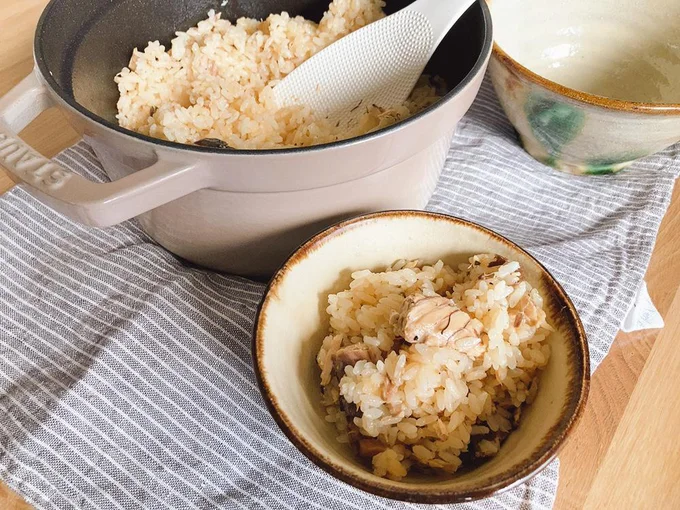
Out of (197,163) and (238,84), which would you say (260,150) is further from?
(238,84)

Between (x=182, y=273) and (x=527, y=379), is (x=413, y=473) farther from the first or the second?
(x=182, y=273)

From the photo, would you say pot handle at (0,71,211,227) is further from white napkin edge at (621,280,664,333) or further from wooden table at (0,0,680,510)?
white napkin edge at (621,280,664,333)

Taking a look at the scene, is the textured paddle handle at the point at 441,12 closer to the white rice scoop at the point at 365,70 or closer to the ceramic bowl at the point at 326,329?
the white rice scoop at the point at 365,70

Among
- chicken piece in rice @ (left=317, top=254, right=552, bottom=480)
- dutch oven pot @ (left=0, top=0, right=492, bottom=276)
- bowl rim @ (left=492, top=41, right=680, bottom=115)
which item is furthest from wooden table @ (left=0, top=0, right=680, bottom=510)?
dutch oven pot @ (left=0, top=0, right=492, bottom=276)

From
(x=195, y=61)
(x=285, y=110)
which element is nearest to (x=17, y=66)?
(x=195, y=61)

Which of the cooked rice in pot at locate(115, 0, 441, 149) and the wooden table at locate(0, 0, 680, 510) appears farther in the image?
the cooked rice in pot at locate(115, 0, 441, 149)
